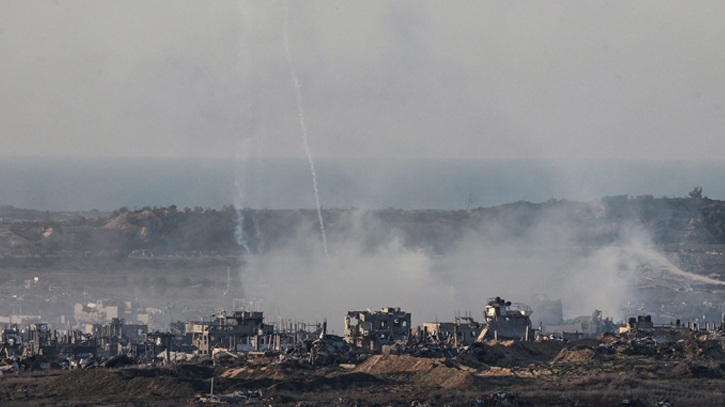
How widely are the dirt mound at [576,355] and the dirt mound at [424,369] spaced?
7313mm

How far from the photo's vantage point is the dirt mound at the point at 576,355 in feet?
242

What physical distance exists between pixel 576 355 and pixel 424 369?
10467mm

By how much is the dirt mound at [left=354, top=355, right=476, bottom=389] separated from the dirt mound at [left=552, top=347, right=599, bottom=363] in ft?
24.0

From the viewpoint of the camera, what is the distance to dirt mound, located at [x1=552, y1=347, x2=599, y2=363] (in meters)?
73.7

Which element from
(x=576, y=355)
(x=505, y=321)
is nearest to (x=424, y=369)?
(x=576, y=355)

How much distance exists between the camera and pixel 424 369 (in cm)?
6888

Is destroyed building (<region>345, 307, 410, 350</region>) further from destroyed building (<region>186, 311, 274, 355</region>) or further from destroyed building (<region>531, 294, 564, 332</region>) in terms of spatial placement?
destroyed building (<region>531, 294, 564, 332</region>)

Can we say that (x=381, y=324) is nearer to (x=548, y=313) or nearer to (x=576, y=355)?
(x=576, y=355)

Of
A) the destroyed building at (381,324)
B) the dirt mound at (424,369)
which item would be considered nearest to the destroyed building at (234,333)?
the destroyed building at (381,324)

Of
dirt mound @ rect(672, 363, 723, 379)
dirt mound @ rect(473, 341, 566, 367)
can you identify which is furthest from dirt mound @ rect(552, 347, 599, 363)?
dirt mound @ rect(672, 363, 723, 379)

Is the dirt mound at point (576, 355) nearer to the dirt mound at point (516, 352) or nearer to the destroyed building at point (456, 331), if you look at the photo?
the dirt mound at point (516, 352)

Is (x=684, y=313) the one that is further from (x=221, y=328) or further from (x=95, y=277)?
(x=95, y=277)

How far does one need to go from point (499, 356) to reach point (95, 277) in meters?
133

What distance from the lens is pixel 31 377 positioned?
7025 cm
